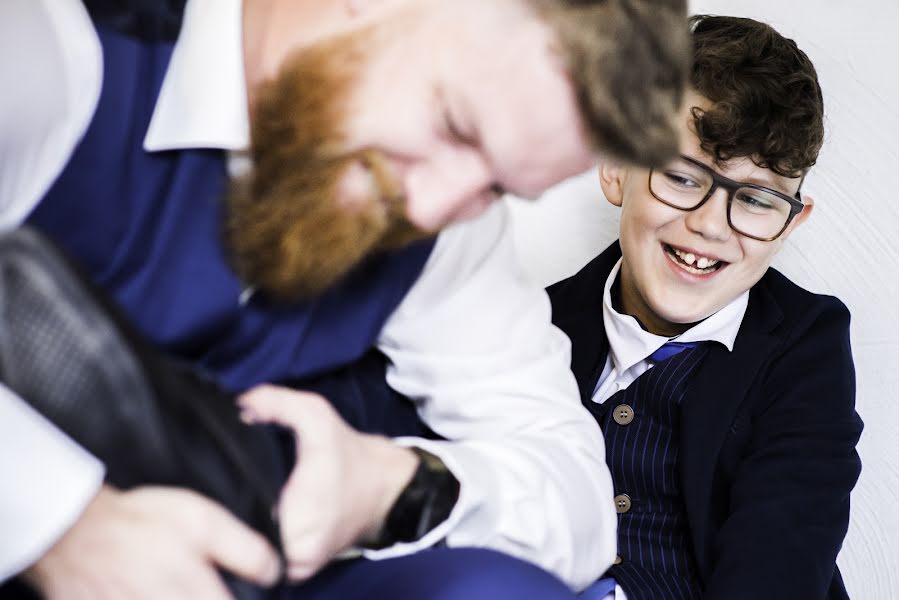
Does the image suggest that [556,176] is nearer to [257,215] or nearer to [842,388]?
[257,215]

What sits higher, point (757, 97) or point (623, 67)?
point (623, 67)

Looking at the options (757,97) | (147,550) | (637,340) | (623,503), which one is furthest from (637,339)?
(147,550)

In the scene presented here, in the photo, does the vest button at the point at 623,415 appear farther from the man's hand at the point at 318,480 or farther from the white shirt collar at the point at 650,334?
the man's hand at the point at 318,480

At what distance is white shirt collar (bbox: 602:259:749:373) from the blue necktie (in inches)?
0.5

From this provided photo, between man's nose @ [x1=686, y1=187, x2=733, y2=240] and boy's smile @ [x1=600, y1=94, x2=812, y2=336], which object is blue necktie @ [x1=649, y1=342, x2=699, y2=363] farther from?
man's nose @ [x1=686, y1=187, x2=733, y2=240]

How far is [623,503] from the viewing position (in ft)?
4.68

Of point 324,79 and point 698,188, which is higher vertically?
point 324,79

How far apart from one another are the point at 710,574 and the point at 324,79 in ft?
2.68

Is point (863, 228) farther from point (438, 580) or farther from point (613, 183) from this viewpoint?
point (438, 580)

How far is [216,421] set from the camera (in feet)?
2.49

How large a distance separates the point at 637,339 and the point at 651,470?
0.60 feet

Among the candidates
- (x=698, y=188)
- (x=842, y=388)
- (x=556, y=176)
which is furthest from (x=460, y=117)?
(x=842, y=388)

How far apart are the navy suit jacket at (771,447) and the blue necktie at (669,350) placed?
0.03 metres

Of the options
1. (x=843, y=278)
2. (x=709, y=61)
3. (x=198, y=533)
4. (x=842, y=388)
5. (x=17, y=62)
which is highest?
(x=17, y=62)
